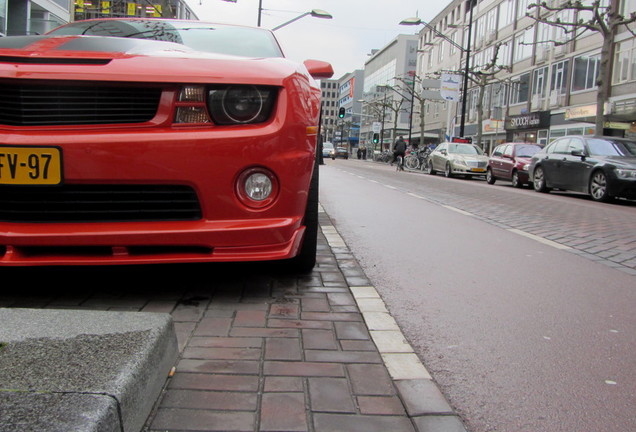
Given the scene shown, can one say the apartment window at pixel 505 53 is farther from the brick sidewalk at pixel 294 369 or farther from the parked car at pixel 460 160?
the brick sidewalk at pixel 294 369

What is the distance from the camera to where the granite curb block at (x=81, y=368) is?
1.51 metres

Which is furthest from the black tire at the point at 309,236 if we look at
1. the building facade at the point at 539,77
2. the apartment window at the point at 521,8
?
the apartment window at the point at 521,8

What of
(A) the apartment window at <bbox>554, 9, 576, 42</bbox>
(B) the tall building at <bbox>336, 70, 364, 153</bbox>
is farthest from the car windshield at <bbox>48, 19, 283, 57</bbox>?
(B) the tall building at <bbox>336, 70, 364, 153</bbox>

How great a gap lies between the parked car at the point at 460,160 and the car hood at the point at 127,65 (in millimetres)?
20195

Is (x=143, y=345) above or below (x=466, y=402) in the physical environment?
above

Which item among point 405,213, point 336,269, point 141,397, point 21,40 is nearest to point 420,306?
point 336,269

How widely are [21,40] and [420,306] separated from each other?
2.78 metres

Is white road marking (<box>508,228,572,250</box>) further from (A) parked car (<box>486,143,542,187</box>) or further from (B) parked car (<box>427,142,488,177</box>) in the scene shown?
(B) parked car (<box>427,142,488,177</box>)

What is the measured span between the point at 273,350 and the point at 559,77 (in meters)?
37.2

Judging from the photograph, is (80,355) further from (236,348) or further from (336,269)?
(336,269)

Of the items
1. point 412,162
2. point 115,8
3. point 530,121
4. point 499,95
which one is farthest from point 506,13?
point 115,8

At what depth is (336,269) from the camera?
4.20m

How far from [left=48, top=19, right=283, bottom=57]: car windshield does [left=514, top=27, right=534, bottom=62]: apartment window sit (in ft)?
128

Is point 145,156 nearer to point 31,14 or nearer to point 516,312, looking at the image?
point 516,312
